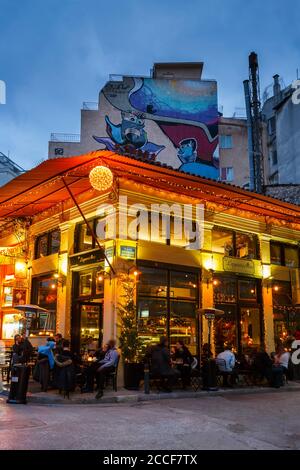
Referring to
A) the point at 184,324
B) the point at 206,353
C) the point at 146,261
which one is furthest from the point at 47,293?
the point at 206,353

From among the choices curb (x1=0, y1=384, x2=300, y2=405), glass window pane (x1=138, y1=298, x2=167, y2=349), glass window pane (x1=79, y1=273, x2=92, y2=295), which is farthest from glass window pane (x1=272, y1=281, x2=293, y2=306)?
glass window pane (x1=79, y1=273, x2=92, y2=295)

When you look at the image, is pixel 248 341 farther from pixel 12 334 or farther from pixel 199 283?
pixel 12 334

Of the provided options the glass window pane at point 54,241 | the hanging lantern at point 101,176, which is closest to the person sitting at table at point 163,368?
the hanging lantern at point 101,176

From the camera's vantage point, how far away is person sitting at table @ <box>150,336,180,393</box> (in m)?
11.9

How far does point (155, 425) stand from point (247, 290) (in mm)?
9556

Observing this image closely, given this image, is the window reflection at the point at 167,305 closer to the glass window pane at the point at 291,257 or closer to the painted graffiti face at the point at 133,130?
the glass window pane at the point at 291,257

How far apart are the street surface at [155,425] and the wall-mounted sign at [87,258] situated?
4.79m

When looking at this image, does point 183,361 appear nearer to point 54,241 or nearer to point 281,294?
point 281,294

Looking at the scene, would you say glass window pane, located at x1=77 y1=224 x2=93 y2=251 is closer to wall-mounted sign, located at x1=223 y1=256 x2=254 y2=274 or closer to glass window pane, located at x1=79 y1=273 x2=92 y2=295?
glass window pane, located at x1=79 y1=273 x2=92 y2=295

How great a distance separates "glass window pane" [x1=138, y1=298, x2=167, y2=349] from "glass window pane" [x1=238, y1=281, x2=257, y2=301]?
3.64 meters

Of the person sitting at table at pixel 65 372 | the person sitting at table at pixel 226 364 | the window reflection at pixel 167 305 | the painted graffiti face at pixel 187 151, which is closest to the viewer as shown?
the person sitting at table at pixel 65 372

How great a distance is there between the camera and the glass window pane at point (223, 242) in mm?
15945

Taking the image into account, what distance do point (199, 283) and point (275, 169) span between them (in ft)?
77.2
